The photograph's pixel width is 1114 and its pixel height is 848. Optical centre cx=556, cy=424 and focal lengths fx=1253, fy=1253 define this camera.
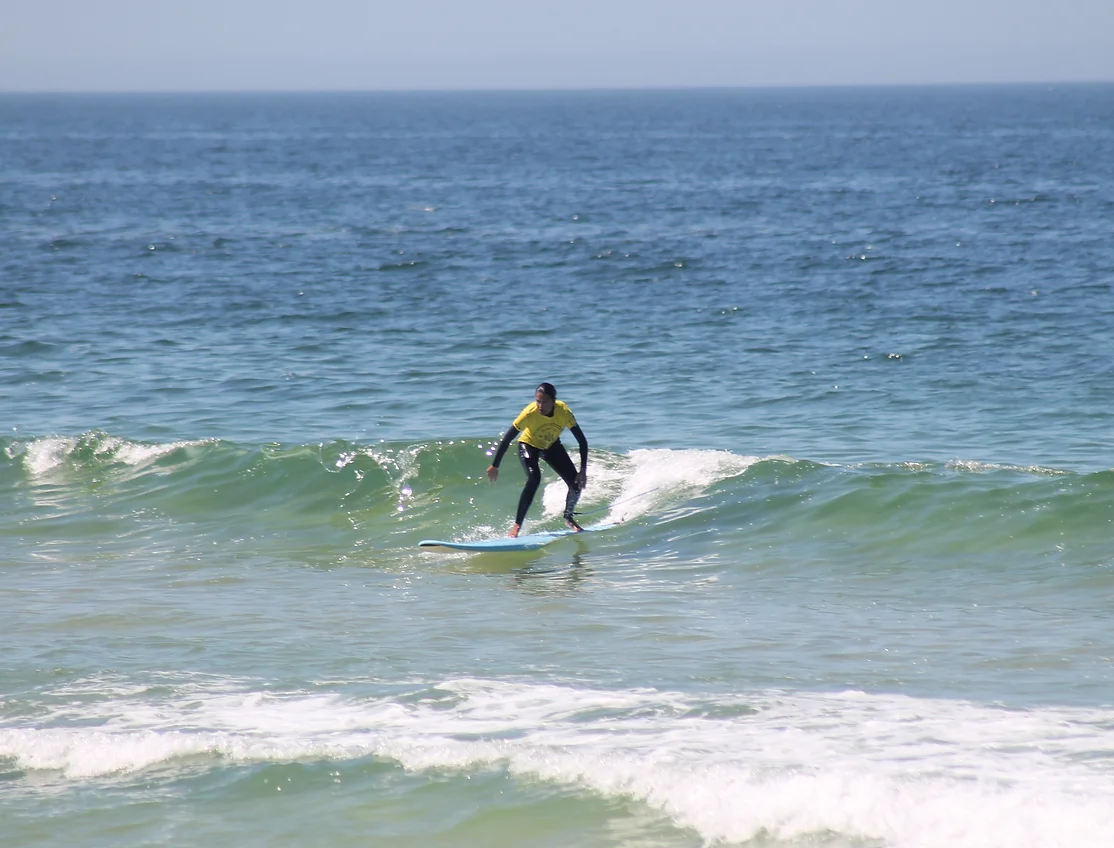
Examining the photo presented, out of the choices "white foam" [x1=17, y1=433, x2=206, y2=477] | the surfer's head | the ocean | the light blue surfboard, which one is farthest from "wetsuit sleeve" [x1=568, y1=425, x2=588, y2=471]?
"white foam" [x1=17, y1=433, x2=206, y2=477]

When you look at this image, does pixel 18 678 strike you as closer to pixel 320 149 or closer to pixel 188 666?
pixel 188 666

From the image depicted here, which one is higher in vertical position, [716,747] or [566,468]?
[566,468]

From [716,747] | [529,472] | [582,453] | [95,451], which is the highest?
[582,453]

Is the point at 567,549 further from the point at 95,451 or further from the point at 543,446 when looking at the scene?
the point at 95,451

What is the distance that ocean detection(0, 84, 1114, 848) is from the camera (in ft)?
24.5

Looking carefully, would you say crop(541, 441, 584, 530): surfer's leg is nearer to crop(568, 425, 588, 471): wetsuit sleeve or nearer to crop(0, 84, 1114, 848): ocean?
crop(568, 425, 588, 471): wetsuit sleeve

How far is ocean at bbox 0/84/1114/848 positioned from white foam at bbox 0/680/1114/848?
0.03 meters

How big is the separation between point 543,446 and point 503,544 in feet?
4.12

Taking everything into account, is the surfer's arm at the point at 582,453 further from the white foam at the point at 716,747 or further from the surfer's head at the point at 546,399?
the white foam at the point at 716,747

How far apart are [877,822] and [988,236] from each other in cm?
3401

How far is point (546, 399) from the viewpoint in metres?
13.5

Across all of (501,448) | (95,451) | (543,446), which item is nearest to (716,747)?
(501,448)

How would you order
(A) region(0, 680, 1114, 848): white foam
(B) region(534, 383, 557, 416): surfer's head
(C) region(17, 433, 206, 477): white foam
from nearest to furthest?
(A) region(0, 680, 1114, 848): white foam
(B) region(534, 383, 557, 416): surfer's head
(C) region(17, 433, 206, 477): white foam

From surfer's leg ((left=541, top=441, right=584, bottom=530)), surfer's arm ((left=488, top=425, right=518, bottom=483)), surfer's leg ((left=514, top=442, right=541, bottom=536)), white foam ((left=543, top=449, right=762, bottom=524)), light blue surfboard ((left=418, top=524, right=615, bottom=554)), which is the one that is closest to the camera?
light blue surfboard ((left=418, top=524, right=615, bottom=554))
